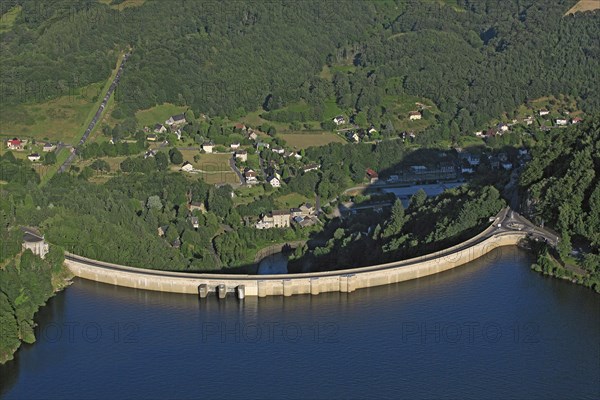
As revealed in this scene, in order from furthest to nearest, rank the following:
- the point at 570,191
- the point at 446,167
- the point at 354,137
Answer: the point at 354,137
the point at 446,167
the point at 570,191

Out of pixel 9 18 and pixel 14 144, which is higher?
pixel 9 18

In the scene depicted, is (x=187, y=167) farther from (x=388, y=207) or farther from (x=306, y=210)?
(x=388, y=207)

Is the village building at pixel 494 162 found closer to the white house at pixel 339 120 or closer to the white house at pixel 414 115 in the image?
the white house at pixel 414 115

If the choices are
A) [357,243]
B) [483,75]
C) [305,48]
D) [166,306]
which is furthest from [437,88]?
[166,306]

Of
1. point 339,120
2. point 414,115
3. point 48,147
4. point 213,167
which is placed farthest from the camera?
point 414,115

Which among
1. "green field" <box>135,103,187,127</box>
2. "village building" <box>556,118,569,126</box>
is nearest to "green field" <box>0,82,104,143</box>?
"green field" <box>135,103,187,127</box>

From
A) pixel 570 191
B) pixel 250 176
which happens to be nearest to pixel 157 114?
pixel 250 176

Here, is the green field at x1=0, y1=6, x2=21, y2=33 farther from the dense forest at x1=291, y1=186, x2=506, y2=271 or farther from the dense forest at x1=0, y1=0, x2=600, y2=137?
the dense forest at x1=291, y1=186, x2=506, y2=271
